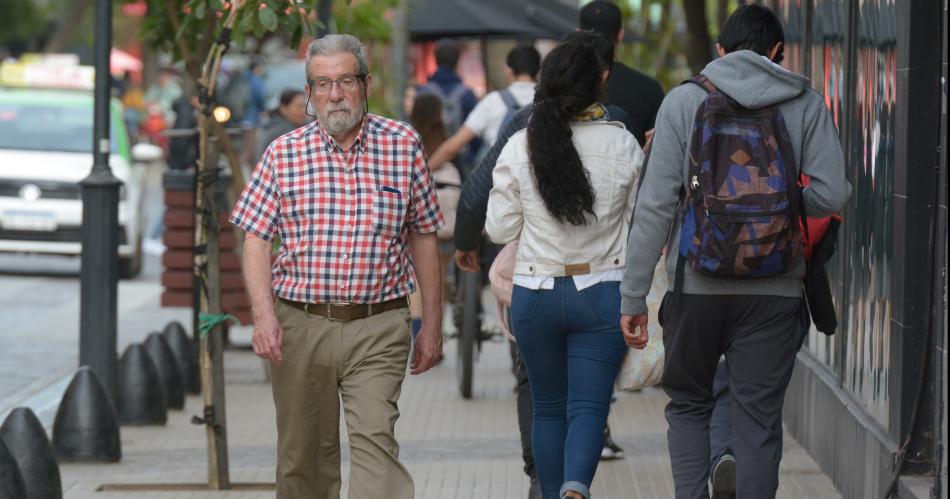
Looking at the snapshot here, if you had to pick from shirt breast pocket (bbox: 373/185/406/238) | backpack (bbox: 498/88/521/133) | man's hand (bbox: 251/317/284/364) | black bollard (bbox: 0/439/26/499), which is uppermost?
backpack (bbox: 498/88/521/133)

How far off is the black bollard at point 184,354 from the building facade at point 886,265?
12.8ft

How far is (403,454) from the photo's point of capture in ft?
28.0

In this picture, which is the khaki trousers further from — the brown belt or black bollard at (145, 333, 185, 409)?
black bollard at (145, 333, 185, 409)

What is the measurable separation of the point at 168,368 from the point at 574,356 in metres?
4.35

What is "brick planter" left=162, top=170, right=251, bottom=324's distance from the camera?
475 inches

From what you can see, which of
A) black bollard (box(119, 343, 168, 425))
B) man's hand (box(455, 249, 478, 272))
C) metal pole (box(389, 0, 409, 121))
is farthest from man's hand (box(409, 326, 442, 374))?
metal pole (box(389, 0, 409, 121))

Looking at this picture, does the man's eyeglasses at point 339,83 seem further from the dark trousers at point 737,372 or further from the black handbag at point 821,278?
the black handbag at point 821,278

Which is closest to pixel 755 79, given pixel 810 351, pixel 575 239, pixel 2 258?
pixel 575 239

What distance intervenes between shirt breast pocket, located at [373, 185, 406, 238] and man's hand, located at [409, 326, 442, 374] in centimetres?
36

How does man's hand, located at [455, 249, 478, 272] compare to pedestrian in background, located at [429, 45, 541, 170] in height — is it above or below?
below

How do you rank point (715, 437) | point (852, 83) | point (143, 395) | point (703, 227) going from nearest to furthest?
point (703, 227) < point (715, 437) < point (852, 83) < point (143, 395)

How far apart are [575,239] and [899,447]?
4.43ft

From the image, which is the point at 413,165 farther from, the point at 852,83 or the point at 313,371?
the point at 852,83

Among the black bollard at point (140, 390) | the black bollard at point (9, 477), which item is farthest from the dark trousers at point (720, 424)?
the black bollard at point (140, 390)
